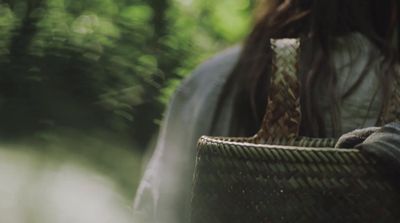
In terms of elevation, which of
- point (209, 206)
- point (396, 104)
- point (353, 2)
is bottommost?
point (209, 206)

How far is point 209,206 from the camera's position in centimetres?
142

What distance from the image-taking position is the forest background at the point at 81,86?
2541mm

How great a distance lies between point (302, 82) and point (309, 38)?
4.8 inches

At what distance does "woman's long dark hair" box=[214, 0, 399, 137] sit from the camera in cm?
198

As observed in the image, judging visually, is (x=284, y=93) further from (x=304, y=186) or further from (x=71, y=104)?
(x=71, y=104)

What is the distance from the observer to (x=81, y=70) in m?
2.68

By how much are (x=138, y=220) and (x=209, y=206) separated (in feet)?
3.32

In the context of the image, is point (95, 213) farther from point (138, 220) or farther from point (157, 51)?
point (157, 51)

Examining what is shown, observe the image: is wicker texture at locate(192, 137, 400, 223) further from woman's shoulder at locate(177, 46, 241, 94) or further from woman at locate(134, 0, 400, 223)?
woman's shoulder at locate(177, 46, 241, 94)

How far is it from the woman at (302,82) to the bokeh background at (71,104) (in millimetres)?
176

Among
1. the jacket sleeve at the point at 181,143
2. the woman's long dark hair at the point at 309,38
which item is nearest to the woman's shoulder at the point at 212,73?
the jacket sleeve at the point at 181,143

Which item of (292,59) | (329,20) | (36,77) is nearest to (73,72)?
(36,77)

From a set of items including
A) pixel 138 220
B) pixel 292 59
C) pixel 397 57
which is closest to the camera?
pixel 292 59

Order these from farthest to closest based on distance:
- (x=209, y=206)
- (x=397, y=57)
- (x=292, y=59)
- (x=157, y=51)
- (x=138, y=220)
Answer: (x=157, y=51)
(x=138, y=220)
(x=397, y=57)
(x=292, y=59)
(x=209, y=206)
